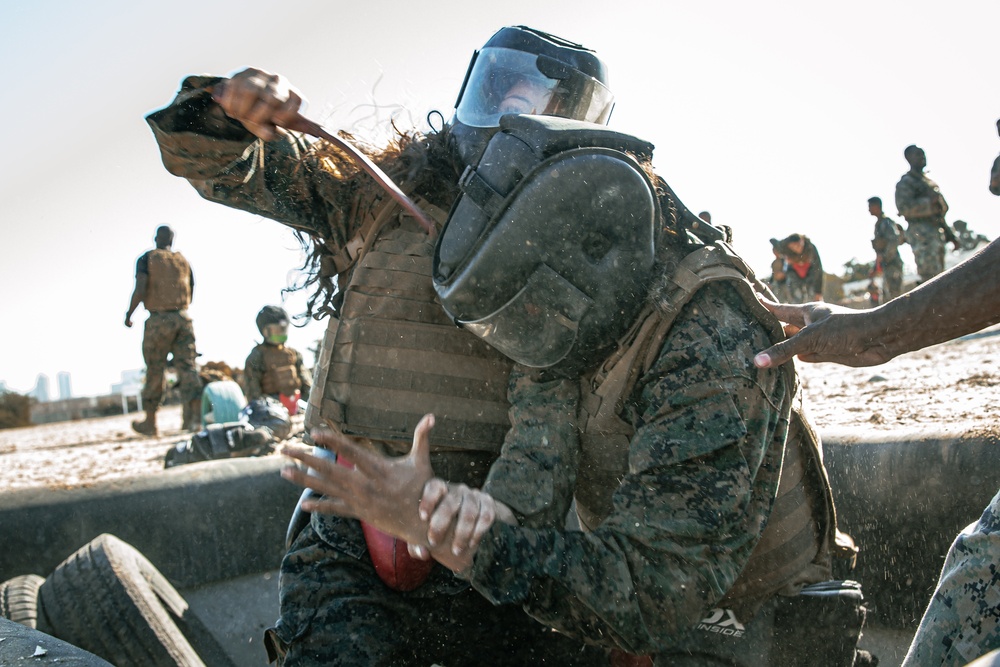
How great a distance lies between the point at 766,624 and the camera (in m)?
1.97

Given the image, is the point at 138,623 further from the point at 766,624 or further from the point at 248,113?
the point at 766,624

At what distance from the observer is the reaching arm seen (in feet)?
4.49

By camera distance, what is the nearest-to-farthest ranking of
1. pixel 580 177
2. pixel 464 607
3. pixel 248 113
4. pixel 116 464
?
pixel 580 177, pixel 248 113, pixel 464 607, pixel 116 464

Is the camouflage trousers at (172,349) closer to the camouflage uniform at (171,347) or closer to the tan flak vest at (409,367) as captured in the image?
the camouflage uniform at (171,347)

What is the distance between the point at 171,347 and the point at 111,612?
296 inches

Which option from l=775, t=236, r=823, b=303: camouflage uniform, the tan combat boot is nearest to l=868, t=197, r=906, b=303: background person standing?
l=775, t=236, r=823, b=303: camouflage uniform

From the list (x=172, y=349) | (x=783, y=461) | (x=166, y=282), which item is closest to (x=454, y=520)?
(x=783, y=461)

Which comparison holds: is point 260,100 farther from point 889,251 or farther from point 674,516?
point 889,251

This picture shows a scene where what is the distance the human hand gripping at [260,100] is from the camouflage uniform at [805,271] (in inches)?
382

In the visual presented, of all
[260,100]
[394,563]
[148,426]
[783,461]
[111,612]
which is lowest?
[148,426]

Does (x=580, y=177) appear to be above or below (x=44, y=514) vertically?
above

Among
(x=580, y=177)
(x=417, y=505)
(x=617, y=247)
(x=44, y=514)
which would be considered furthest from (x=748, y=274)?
(x=44, y=514)

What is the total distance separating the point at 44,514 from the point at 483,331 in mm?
2440

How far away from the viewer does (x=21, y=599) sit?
2980 mm
